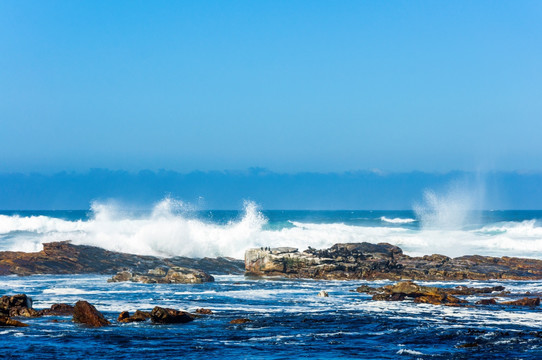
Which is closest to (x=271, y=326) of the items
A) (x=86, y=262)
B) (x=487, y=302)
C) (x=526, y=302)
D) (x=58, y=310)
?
(x=58, y=310)

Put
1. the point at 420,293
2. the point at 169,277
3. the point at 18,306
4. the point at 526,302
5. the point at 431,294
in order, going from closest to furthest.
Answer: the point at 18,306 < the point at 526,302 < the point at 431,294 < the point at 420,293 < the point at 169,277

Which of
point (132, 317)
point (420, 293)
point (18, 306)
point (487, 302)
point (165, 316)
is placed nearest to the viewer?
point (165, 316)

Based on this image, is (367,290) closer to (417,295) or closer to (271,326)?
(417,295)

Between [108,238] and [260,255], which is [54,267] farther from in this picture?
[260,255]

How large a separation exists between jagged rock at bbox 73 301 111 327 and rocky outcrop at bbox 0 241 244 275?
21.6m

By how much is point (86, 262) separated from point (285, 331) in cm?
2876

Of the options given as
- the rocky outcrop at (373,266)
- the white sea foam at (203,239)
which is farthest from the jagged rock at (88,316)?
the white sea foam at (203,239)

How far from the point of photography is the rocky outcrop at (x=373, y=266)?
4447 centimetres

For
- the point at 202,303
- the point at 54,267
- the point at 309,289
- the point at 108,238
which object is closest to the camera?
the point at 202,303

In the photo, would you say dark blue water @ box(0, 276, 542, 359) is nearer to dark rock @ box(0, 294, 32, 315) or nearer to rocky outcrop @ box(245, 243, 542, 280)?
dark rock @ box(0, 294, 32, 315)

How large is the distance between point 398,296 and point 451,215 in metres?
94.9

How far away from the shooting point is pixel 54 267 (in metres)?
45.8

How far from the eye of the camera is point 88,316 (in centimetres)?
2384

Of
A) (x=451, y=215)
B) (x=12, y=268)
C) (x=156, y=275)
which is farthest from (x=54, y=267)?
(x=451, y=215)
